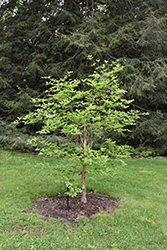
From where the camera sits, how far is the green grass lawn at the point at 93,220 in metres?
2.75

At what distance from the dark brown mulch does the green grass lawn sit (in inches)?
6.3

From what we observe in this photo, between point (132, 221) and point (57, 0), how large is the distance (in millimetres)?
9547

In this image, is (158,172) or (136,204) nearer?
(136,204)

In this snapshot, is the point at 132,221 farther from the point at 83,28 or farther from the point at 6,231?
the point at 83,28

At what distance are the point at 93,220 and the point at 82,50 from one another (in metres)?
7.26

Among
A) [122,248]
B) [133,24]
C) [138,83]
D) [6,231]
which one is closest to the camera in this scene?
[122,248]

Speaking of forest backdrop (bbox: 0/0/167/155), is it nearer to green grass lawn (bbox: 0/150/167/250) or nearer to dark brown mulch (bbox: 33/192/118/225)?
green grass lawn (bbox: 0/150/167/250)

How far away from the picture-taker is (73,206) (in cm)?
376

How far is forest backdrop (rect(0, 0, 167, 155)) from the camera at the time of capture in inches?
314

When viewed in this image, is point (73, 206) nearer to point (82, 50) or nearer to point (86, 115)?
point (86, 115)

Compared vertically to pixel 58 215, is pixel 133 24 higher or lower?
higher

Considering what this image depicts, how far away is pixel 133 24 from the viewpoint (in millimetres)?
8422

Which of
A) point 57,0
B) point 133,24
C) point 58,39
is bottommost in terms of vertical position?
point 58,39

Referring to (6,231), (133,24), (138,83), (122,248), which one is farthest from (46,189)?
(133,24)
